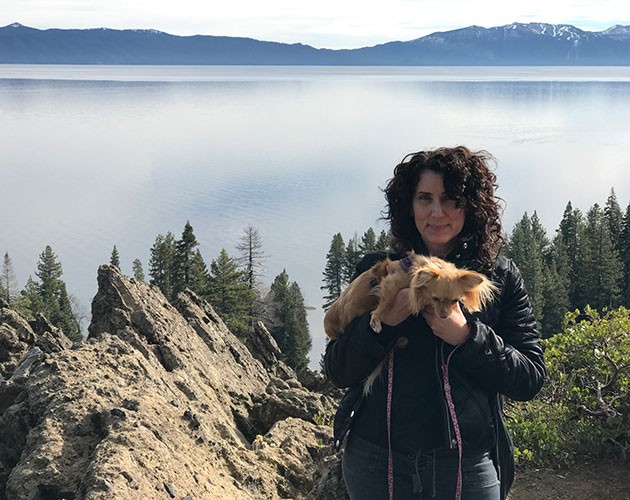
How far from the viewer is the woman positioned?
4.20 meters

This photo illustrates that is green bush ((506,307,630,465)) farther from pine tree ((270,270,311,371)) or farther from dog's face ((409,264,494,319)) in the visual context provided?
pine tree ((270,270,311,371))

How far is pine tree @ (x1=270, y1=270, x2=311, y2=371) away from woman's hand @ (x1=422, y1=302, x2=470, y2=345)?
4750 cm

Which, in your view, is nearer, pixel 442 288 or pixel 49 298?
pixel 442 288

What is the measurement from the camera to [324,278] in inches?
2972

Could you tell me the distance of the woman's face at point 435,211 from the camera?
4.55m

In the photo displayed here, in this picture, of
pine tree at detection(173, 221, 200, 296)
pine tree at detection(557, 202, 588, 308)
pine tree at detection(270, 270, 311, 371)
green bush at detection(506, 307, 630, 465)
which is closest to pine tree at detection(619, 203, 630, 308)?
pine tree at detection(557, 202, 588, 308)

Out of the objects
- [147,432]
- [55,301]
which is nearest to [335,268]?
[55,301]

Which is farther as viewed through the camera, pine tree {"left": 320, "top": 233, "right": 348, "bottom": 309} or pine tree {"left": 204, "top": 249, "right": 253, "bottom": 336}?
pine tree {"left": 320, "top": 233, "right": 348, "bottom": 309}

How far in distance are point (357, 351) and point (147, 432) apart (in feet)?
9.48

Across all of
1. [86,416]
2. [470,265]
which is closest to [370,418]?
[470,265]

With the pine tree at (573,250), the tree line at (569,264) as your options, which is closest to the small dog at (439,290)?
the tree line at (569,264)

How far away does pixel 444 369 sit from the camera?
422cm

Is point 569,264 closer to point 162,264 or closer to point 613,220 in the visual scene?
point 613,220

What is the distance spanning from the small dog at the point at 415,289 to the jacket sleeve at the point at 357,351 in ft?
0.18
